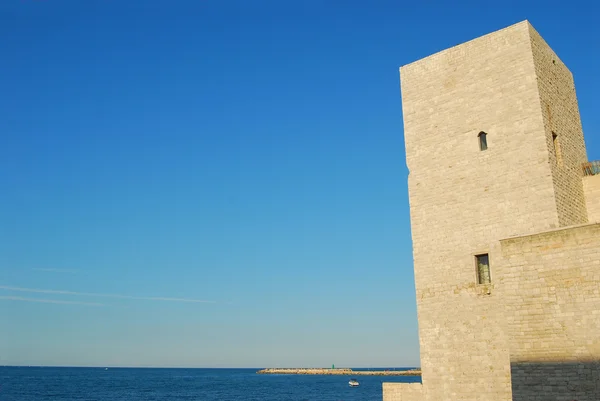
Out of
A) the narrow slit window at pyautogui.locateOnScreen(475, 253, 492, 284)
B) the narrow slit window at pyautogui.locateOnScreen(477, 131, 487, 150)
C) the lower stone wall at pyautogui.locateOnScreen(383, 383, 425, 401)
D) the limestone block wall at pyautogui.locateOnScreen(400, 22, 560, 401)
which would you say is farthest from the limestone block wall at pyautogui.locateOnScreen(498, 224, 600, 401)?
the lower stone wall at pyautogui.locateOnScreen(383, 383, 425, 401)

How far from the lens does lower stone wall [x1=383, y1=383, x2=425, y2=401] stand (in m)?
19.3

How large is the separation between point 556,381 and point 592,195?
8.18m

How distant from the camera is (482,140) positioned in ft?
63.5

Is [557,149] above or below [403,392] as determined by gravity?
above

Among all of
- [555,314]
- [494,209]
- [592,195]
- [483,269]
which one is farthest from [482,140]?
[555,314]

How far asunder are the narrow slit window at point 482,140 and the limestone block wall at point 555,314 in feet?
15.5

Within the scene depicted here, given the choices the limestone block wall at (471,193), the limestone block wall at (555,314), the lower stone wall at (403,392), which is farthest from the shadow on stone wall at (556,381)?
the lower stone wall at (403,392)

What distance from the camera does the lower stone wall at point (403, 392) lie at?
19.3 metres

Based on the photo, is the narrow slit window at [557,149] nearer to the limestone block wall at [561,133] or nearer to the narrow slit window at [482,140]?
the limestone block wall at [561,133]

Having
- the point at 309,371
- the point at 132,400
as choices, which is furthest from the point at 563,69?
the point at 309,371

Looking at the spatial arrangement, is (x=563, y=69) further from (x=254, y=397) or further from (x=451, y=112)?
(x=254, y=397)

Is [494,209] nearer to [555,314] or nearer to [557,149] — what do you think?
[557,149]

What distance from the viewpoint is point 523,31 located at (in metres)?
18.7

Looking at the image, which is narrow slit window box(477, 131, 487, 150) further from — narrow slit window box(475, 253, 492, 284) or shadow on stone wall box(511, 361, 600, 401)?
shadow on stone wall box(511, 361, 600, 401)
